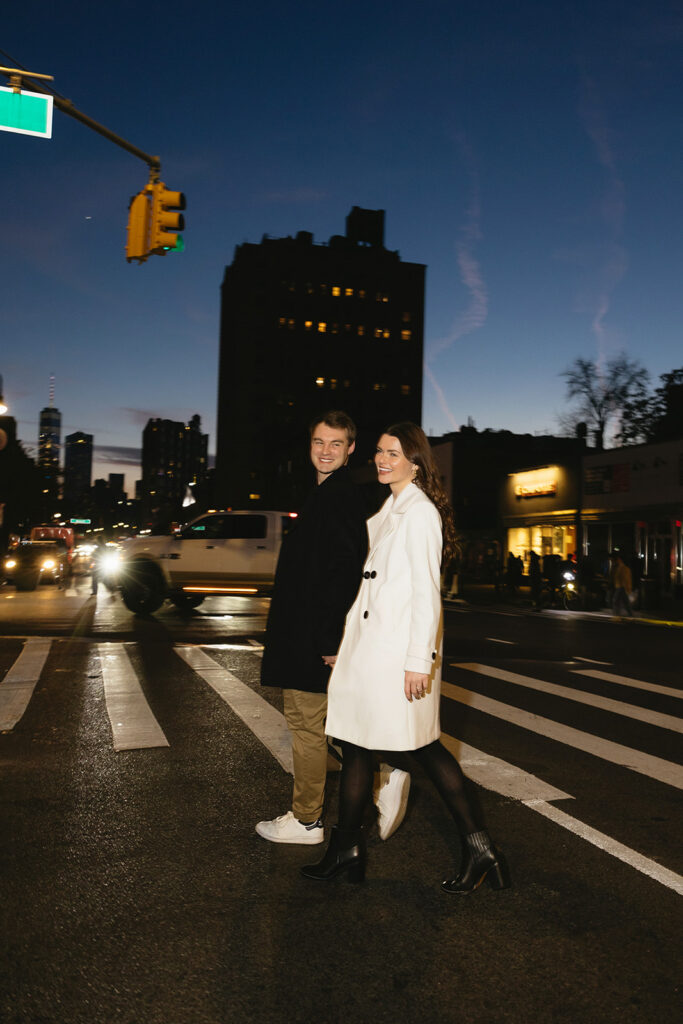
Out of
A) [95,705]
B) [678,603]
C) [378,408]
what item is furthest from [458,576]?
[378,408]

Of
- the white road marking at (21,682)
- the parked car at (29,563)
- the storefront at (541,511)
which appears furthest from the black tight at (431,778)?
the storefront at (541,511)

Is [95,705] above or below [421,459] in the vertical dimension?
below

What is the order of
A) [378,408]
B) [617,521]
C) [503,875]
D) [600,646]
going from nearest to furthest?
[503,875]
[600,646]
[617,521]
[378,408]

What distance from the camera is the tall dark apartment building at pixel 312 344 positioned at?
11238cm

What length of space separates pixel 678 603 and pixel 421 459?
2567 centimetres

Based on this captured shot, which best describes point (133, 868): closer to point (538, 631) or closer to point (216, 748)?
point (216, 748)

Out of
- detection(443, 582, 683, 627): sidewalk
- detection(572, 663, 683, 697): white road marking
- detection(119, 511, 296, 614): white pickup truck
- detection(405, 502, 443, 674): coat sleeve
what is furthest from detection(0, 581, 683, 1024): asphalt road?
detection(443, 582, 683, 627): sidewalk

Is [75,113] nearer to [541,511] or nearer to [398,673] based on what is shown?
[398,673]

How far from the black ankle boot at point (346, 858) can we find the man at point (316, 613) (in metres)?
0.41

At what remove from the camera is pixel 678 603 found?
27.1 metres

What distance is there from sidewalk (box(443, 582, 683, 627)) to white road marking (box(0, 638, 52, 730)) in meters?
14.6

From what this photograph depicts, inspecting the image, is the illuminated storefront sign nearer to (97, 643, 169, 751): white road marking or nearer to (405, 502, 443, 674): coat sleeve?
(97, 643, 169, 751): white road marking

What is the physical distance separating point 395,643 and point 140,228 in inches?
336

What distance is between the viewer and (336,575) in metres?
3.88
